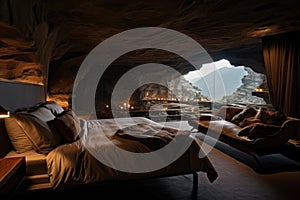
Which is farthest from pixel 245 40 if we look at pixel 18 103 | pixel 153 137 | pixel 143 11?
pixel 18 103

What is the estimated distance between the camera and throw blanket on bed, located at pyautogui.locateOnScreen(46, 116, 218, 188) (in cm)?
204

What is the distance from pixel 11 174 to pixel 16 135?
0.60m

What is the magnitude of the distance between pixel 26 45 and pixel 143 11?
1.48 m

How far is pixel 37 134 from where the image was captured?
6.89 feet

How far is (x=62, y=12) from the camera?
279cm

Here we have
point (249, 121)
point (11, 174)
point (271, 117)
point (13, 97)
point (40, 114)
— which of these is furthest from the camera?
point (249, 121)

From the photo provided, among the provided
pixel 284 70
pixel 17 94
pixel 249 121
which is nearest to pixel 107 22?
pixel 17 94

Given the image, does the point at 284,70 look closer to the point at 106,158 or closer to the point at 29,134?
the point at 106,158

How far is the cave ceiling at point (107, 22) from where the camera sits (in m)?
2.14

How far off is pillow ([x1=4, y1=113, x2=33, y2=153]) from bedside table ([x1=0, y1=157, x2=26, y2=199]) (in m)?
0.29

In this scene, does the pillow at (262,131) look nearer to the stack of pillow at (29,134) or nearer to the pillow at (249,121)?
the pillow at (249,121)

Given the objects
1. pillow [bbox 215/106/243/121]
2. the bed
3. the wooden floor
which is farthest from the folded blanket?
pillow [bbox 215/106/243/121]

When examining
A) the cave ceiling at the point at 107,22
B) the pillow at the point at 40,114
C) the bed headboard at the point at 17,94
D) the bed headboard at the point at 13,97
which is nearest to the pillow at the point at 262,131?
the cave ceiling at the point at 107,22

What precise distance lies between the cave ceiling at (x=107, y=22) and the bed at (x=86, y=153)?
70 cm
